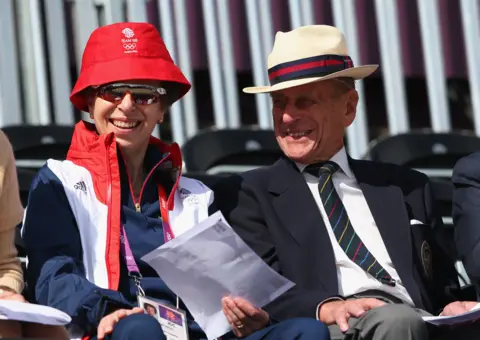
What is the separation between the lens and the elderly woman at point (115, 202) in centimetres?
441

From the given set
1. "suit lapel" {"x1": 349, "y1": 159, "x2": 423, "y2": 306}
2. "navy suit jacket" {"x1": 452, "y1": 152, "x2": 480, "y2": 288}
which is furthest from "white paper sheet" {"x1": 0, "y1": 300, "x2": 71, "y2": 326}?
"navy suit jacket" {"x1": 452, "y1": 152, "x2": 480, "y2": 288}

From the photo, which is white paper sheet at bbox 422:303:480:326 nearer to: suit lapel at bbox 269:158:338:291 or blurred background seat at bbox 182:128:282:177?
suit lapel at bbox 269:158:338:291

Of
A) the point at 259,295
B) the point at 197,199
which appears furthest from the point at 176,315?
the point at 197,199

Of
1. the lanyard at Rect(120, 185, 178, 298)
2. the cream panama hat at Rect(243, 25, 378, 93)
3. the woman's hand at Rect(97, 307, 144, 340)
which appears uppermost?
the cream panama hat at Rect(243, 25, 378, 93)

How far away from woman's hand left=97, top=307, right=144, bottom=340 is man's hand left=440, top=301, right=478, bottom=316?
1.17 metres

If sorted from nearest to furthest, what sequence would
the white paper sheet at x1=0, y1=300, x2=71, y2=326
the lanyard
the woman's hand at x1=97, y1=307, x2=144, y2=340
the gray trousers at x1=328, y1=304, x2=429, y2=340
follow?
1. the white paper sheet at x1=0, y1=300, x2=71, y2=326
2. the woman's hand at x1=97, y1=307, x2=144, y2=340
3. the gray trousers at x1=328, y1=304, x2=429, y2=340
4. the lanyard

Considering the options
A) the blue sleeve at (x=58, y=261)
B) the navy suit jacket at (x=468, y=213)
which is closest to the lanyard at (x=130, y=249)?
the blue sleeve at (x=58, y=261)

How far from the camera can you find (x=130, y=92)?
191 inches

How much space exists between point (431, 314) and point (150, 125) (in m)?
1.21

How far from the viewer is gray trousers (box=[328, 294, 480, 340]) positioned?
434 centimetres

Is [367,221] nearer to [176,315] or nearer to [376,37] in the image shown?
[176,315]

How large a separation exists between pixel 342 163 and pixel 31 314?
1.66 meters

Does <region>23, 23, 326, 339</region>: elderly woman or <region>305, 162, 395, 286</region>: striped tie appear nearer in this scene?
<region>23, 23, 326, 339</region>: elderly woman

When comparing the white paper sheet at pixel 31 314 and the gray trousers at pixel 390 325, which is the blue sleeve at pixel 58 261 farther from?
the gray trousers at pixel 390 325
